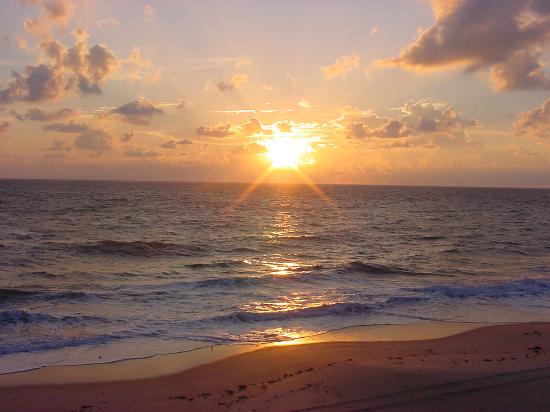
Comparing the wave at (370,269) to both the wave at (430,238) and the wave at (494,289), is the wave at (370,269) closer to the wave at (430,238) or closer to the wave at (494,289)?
the wave at (494,289)

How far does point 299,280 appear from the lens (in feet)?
76.4

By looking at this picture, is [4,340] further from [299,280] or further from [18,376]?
[299,280]

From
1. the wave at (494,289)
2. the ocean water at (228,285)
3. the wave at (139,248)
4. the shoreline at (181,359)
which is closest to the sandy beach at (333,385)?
the shoreline at (181,359)

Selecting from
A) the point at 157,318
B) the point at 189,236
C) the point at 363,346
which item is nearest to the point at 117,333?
the point at 157,318

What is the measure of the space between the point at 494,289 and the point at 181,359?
48.8ft

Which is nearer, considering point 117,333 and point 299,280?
point 117,333

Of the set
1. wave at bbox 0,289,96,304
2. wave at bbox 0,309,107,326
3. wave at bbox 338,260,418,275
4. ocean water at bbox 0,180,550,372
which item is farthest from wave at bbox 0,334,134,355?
wave at bbox 338,260,418,275

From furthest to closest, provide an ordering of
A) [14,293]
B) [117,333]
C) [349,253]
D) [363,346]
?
[349,253]
[14,293]
[117,333]
[363,346]

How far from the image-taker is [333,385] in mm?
9820

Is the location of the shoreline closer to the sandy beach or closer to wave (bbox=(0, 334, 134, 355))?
the sandy beach

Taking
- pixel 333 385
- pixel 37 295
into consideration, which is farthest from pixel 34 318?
pixel 333 385

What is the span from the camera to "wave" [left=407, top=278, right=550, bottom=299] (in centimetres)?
2084

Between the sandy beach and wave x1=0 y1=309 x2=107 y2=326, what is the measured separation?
5.41 metres

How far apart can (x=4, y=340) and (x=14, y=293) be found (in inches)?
247
